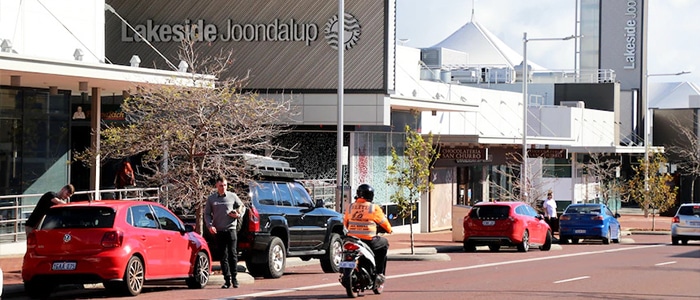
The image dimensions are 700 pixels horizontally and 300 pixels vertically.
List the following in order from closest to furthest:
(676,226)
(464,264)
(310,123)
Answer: (464,264), (310,123), (676,226)

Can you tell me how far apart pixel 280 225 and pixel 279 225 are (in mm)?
36

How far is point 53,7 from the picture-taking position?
29.2 metres

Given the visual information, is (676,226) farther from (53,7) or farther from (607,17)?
(607,17)

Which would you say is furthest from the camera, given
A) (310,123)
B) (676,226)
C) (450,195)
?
(450,195)

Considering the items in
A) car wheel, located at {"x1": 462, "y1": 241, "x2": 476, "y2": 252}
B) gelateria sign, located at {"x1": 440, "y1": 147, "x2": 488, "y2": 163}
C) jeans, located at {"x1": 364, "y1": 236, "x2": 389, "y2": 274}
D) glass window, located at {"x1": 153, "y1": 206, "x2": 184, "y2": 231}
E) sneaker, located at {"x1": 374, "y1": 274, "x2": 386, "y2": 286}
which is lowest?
car wheel, located at {"x1": 462, "y1": 241, "x2": 476, "y2": 252}

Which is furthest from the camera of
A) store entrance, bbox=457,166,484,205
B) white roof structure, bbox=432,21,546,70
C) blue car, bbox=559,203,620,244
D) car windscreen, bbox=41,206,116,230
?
white roof structure, bbox=432,21,546,70

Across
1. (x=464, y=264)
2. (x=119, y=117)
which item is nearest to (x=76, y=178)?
(x=119, y=117)

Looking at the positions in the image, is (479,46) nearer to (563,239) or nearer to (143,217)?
(563,239)

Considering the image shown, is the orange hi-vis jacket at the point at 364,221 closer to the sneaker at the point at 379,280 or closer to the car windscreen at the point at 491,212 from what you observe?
the sneaker at the point at 379,280

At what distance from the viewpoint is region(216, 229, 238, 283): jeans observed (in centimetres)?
2067

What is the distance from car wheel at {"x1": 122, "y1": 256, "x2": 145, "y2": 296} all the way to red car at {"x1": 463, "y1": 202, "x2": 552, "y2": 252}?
17319mm

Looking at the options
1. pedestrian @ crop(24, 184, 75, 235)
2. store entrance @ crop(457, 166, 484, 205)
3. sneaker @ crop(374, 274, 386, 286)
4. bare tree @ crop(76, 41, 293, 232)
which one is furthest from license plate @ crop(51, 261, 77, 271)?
store entrance @ crop(457, 166, 484, 205)

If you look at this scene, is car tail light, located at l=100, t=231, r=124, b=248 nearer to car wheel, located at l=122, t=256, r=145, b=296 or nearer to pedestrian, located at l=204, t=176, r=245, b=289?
car wheel, located at l=122, t=256, r=145, b=296

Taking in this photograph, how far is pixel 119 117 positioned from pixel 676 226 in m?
19.8
